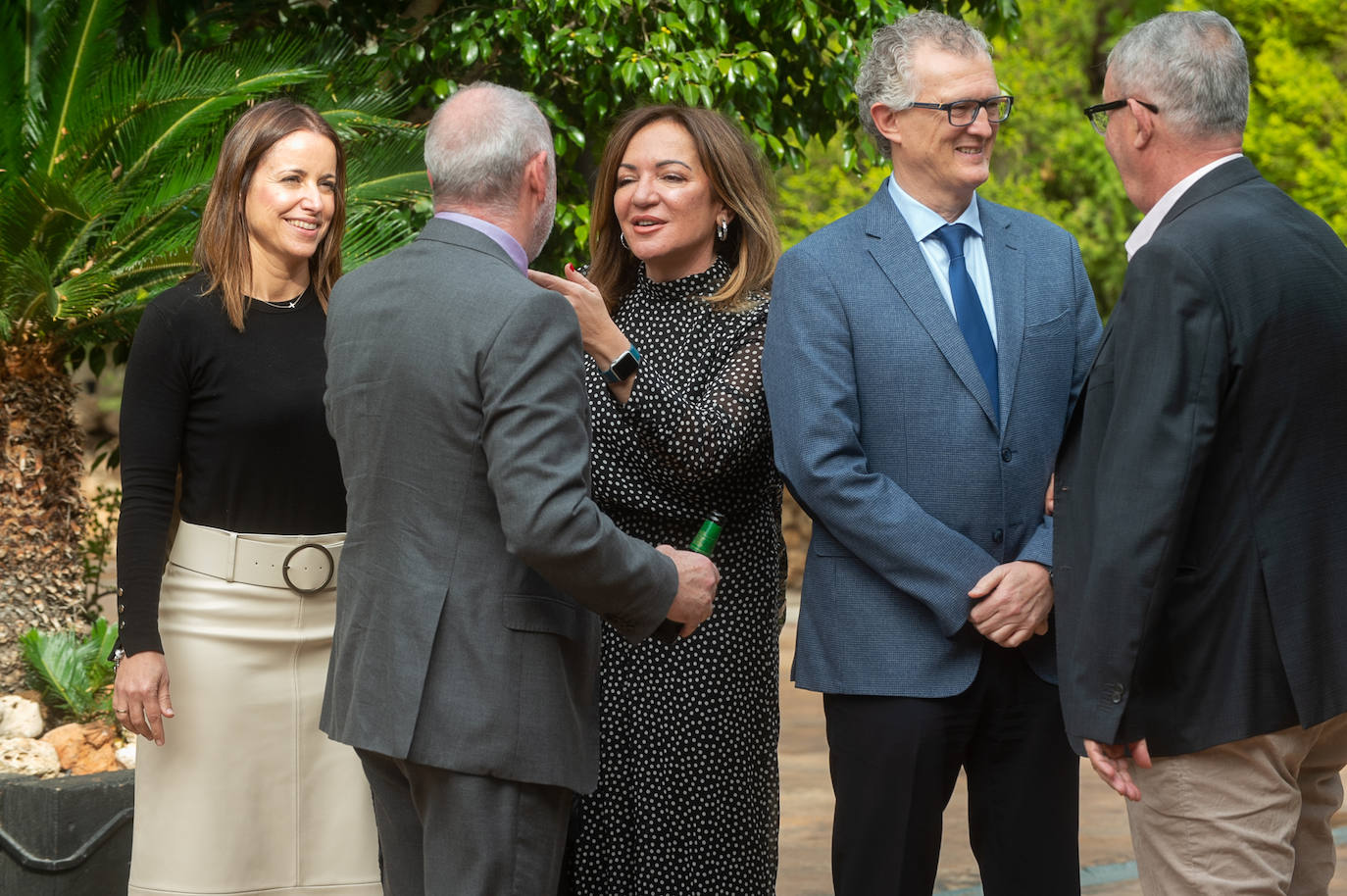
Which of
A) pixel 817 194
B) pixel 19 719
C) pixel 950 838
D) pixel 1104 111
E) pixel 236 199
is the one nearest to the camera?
pixel 1104 111

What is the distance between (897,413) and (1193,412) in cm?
66

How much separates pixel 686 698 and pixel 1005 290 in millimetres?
1067

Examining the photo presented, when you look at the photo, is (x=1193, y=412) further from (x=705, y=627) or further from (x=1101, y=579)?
(x=705, y=627)

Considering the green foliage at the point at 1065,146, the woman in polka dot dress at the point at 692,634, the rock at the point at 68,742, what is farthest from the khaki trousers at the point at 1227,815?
the green foliage at the point at 1065,146

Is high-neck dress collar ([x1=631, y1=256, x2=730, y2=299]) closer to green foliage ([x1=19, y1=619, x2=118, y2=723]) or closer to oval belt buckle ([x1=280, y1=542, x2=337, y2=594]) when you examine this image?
oval belt buckle ([x1=280, y1=542, x2=337, y2=594])

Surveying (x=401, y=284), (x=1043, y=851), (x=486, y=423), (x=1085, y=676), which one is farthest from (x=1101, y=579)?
(x=401, y=284)

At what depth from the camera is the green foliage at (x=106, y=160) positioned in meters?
4.55

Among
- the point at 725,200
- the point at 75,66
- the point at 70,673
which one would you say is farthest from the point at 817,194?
the point at 725,200

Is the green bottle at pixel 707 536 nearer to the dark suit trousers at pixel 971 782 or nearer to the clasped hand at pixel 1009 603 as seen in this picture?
the dark suit trousers at pixel 971 782

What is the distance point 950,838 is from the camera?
5.74 meters

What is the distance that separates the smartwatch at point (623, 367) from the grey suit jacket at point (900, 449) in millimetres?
269

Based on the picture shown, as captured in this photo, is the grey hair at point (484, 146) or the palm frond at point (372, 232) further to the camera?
the palm frond at point (372, 232)

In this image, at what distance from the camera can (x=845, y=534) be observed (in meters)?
2.80

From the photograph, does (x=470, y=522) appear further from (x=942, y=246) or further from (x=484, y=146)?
(x=942, y=246)
